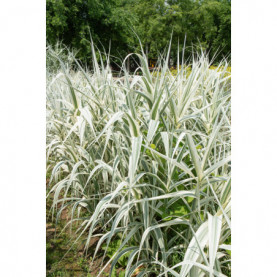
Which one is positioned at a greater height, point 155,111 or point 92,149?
point 155,111

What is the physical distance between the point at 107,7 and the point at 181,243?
355 inches

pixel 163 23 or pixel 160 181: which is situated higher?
pixel 163 23

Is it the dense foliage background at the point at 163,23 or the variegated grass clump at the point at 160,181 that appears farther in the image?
the dense foliage background at the point at 163,23

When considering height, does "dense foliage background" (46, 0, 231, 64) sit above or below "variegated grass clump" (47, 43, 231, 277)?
above

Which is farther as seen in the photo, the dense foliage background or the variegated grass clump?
the dense foliage background

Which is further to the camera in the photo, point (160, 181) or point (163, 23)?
point (163, 23)

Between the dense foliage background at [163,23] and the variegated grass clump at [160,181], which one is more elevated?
the dense foliage background at [163,23]

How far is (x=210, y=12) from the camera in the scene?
1470 cm

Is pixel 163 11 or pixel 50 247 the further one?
pixel 163 11
